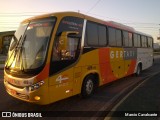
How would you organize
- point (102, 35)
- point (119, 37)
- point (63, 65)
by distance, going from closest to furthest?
point (63, 65), point (102, 35), point (119, 37)

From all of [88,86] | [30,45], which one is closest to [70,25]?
[30,45]

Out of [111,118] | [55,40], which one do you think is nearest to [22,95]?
[55,40]

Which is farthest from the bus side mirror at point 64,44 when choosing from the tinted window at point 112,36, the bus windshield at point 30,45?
the tinted window at point 112,36

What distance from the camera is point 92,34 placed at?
864 centimetres

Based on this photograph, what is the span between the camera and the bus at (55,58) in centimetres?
625

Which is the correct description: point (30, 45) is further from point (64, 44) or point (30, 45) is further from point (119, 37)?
point (119, 37)

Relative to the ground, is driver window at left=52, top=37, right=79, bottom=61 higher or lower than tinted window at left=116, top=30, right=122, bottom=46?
lower

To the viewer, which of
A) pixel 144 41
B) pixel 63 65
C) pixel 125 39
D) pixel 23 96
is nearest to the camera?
pixel 23 96

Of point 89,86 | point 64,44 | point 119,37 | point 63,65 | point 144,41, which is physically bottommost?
point 89,86

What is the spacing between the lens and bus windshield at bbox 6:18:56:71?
20.8 feet

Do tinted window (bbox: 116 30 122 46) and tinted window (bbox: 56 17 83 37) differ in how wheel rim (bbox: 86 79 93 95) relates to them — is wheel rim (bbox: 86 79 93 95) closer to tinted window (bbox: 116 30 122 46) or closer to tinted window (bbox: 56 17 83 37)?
tinted window (bbox: 56 17 83 37)

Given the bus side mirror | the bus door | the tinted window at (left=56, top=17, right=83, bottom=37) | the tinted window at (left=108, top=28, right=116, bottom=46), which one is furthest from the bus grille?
the tinted window at (left=108, top=28, right=116, bottom=46)

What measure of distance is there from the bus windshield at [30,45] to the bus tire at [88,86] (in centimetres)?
244

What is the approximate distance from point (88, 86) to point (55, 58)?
93.2 inches
